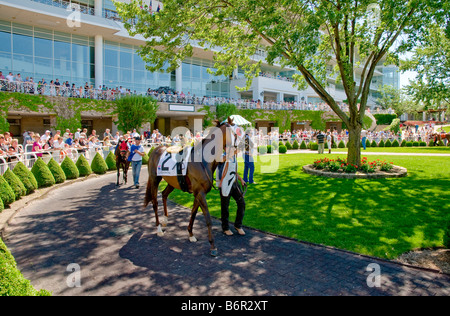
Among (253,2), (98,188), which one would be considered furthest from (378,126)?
(98,188)

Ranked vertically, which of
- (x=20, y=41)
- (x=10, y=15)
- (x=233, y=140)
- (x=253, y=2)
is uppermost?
(x=10, y=15)

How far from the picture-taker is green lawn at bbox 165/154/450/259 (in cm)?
578

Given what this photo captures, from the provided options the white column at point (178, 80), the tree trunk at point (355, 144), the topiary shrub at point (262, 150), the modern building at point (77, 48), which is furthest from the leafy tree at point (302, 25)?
the white column at point (178, 80)

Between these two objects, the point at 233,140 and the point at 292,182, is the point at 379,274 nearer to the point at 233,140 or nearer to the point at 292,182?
the point at 233,140

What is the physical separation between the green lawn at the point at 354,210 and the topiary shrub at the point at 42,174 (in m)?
4.75

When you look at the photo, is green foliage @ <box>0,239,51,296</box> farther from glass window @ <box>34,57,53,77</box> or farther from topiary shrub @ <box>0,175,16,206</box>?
glass window @ <box>34,57,53,77</box>

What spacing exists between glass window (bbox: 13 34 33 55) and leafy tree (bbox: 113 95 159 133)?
31.3 ft

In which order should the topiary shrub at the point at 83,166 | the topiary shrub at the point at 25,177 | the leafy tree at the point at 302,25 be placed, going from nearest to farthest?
the topiary shrub at the point at 25,177 < the leafy tree at the point at 302,25 < the topiary shrub at the point at 83,166

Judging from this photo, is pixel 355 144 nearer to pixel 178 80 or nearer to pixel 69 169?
pixel 69 169

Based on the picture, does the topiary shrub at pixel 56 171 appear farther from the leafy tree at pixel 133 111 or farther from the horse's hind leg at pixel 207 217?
the leafy tree at pixel 133 111

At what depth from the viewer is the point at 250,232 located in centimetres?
646

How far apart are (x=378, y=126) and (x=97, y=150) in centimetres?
4521

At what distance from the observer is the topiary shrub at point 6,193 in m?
7.97

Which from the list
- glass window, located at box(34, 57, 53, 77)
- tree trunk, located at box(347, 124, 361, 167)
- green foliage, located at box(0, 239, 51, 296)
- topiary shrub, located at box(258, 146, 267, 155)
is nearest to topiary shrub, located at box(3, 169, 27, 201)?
green foliage, located at box(0, 239, 51, 296)
